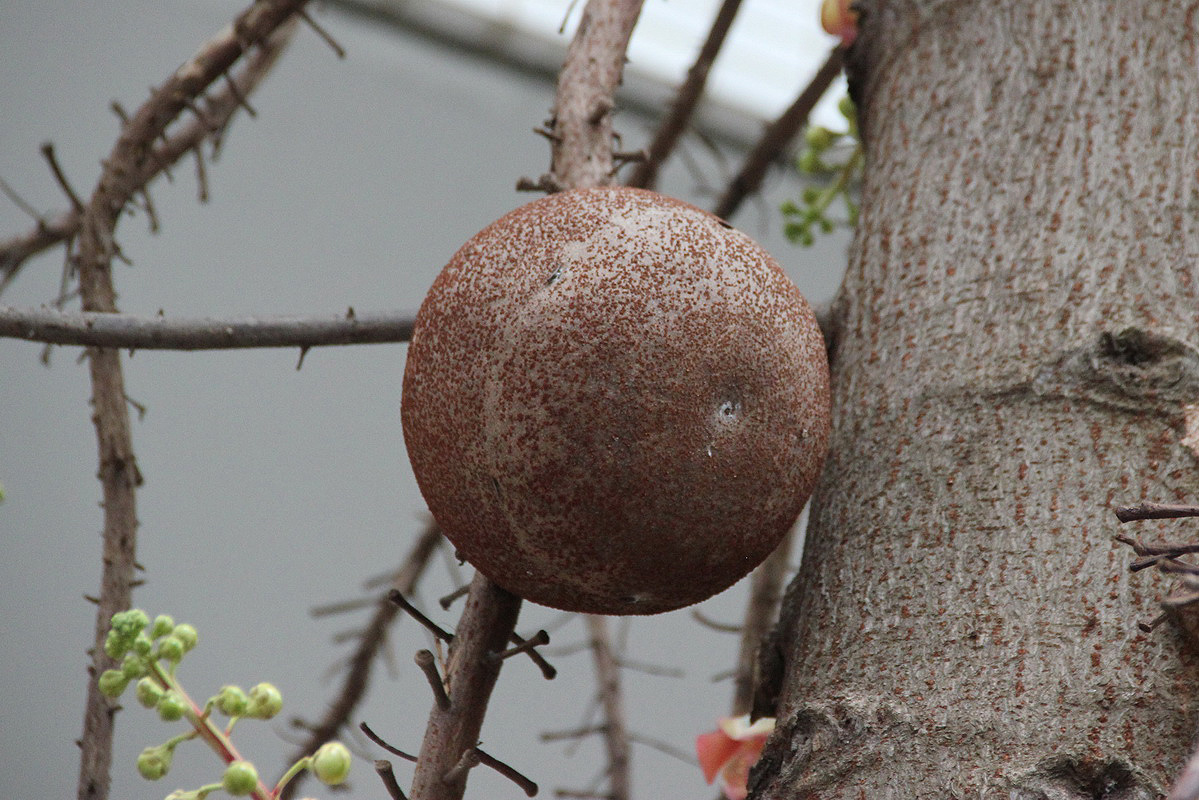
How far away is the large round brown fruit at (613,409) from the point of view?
73cm

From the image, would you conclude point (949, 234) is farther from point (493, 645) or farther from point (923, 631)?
point (493, 645)

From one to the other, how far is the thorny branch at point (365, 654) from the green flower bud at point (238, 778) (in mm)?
790

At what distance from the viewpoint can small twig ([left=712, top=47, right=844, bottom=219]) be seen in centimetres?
162

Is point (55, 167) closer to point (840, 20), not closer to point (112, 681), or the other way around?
point (112, 681)

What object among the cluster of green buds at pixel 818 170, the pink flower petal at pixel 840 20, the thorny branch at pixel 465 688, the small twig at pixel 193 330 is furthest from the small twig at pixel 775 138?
the thorny branch at pixel 465 688

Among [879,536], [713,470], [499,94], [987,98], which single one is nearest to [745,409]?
[713,470]

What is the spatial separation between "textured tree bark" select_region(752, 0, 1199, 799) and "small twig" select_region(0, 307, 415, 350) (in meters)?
0.41

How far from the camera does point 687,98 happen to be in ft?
5.29

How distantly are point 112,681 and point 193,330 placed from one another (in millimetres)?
281

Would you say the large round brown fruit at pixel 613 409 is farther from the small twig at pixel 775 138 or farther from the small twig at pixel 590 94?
the small twig at pixel 775 138

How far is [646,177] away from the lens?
61.1 inches

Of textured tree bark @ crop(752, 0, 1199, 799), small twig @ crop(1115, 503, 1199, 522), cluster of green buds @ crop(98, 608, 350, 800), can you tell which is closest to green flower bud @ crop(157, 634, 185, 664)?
cluster of green buds @ crop(98, 608, 350, 800)

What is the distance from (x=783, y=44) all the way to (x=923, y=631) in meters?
3.33

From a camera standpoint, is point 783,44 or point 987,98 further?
point 783,44
